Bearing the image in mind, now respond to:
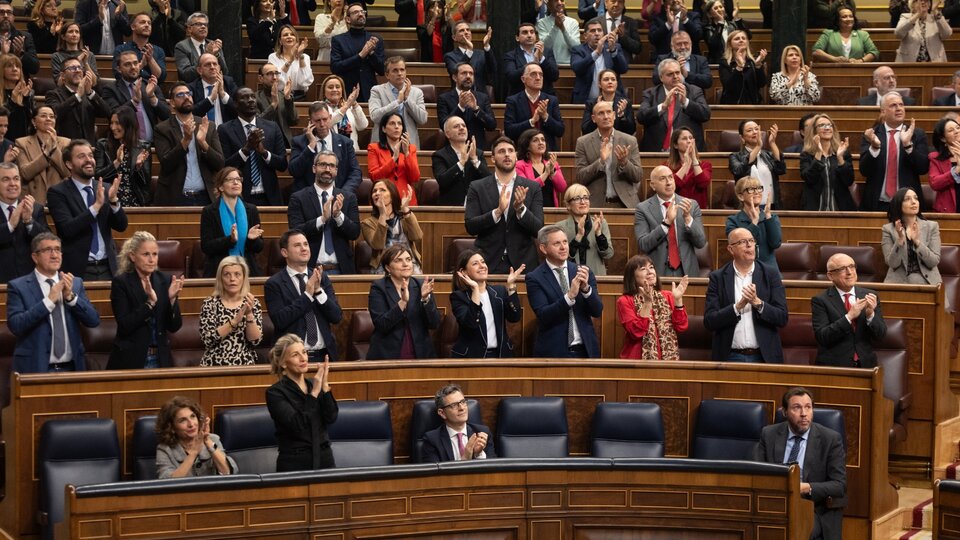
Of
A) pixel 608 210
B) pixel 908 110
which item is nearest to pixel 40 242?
pixel 608 210

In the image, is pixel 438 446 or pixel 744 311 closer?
pixel 438 446

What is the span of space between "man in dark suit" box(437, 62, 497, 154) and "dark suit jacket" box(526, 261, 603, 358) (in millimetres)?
2141

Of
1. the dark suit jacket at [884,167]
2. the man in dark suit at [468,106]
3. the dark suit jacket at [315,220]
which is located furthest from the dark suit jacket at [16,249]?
the dark suit jacket at [884,167]

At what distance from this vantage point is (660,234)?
25.0ft

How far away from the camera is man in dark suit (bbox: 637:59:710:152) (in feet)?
29.8

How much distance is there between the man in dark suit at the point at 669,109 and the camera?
9086 millimetres

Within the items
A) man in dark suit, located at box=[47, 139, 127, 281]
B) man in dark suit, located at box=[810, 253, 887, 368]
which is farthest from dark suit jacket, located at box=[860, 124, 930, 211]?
man in dark suit, located at box=[47, 139, 127, 281]

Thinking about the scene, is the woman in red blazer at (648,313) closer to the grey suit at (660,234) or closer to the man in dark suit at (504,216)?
the grey suit at (660,234)

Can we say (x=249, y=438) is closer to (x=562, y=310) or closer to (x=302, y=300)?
(x=302, y=300)

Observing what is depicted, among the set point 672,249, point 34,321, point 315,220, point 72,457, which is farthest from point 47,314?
point 672,249

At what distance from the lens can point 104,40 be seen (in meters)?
10.5

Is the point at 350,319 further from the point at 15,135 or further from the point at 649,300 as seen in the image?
the point at 15,135

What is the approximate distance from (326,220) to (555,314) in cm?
128

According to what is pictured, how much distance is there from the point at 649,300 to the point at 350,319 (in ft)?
4.67
